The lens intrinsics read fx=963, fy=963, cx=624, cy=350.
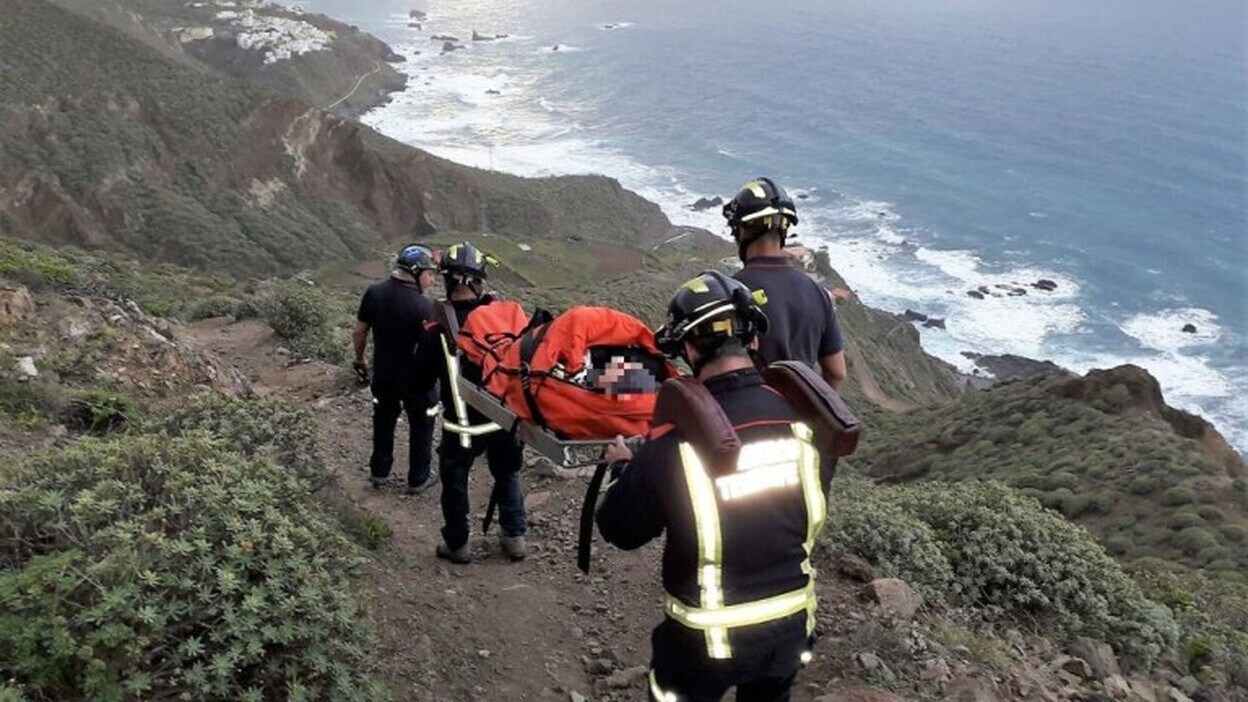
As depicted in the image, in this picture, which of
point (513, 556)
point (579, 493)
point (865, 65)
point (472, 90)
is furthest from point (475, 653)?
point (865, 65)

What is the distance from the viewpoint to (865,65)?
4806 inches

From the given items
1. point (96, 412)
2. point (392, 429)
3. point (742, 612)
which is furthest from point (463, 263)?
point (742, 612)

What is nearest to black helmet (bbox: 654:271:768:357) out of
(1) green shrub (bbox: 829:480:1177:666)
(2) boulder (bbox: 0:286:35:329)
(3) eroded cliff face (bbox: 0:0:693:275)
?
(1) green shrub (bbox: 829:480:1177:666)

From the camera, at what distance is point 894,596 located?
270 inches

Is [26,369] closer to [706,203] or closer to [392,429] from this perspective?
[392,429]

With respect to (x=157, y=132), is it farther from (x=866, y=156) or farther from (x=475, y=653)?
(x=866, y=156)

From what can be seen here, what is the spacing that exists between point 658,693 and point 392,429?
199 inches

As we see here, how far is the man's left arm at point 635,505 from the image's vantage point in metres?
3.53

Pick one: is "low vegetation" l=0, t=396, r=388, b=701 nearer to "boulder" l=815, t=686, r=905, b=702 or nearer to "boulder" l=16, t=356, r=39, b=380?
"boulder" l=815, t=686, r=905, b=702

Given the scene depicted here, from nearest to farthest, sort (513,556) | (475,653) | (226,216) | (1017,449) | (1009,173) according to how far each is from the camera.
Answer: (475,653)
(513,556)
(1017,449)
(226,216)
(1009,173)

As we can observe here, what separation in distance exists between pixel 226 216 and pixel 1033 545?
164ft

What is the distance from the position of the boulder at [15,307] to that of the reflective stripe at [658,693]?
7.92 metres

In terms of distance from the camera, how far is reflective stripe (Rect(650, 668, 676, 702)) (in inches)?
152

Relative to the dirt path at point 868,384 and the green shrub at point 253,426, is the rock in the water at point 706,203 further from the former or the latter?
the green shrub at point 253,426
